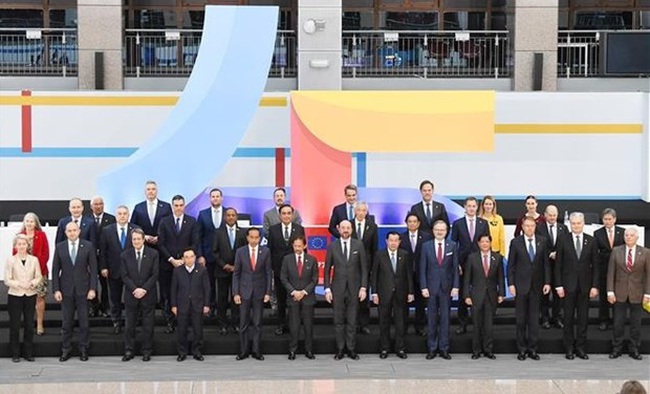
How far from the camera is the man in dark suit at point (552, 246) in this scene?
1394cm

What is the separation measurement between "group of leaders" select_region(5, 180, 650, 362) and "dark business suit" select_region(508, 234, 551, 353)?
0.01m

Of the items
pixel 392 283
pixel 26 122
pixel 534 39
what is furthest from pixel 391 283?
pixel 534 39

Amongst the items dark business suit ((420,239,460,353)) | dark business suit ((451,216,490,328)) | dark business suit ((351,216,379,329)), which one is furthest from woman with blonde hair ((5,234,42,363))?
dark business suit ((451,216,490,328))

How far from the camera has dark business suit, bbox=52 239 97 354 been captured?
1344 cm

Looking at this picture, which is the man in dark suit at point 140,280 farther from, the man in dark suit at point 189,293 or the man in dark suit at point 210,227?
the man in dark suit at point 210,227

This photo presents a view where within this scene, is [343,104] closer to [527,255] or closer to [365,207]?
[365,207]

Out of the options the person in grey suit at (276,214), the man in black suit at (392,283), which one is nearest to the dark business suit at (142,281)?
the person in grey suit at (276,214)

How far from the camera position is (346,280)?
13.6 m

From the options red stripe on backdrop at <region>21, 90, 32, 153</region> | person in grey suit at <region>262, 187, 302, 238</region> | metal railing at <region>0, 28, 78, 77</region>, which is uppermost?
metal railing at <region>0, 28, 78, 77</region>

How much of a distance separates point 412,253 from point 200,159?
10.6ft

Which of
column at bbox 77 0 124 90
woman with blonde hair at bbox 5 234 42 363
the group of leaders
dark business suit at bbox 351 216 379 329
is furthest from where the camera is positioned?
column at bbox 77 0 124 90

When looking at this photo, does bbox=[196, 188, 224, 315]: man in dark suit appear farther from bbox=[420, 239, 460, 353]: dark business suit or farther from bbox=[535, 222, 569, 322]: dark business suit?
bbox=[535, 222, 569, 322]: dark business suit

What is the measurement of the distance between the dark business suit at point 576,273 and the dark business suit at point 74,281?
4.99m

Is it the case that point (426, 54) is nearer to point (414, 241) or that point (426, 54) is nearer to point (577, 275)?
point (414, 241)
